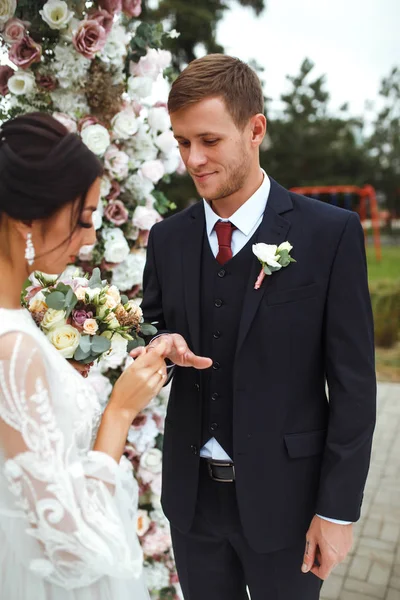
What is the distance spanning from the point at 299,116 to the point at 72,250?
32529mm

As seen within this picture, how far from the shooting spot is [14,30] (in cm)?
237

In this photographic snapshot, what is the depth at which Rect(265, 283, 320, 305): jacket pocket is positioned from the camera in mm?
1839

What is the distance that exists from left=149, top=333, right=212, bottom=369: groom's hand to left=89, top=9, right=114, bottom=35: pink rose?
1.45 m

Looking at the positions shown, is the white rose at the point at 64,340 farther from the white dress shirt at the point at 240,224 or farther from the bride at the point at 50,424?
the white dress shirt at the point at 240,224

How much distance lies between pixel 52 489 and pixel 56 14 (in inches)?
74.5

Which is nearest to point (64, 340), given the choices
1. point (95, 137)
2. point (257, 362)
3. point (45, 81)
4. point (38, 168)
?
point (38, 168)

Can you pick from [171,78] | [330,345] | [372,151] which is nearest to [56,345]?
[330,345]

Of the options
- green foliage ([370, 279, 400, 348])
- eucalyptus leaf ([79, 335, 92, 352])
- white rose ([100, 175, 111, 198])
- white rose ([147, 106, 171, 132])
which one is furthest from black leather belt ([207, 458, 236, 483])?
green foliage ([370, 279, 400, 348])

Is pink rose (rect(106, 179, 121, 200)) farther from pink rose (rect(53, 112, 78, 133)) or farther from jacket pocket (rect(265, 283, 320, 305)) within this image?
jacket pocket (rect(265, 283, 320, 305))

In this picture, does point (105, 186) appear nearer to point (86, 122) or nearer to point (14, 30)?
point (86, 122)

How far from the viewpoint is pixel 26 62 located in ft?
7.85

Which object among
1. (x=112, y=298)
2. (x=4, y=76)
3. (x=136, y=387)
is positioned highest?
(x=4, y=76)

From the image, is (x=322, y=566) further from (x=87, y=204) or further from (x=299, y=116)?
(x=299, y=116)

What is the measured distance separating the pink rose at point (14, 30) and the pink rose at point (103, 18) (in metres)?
0.29
